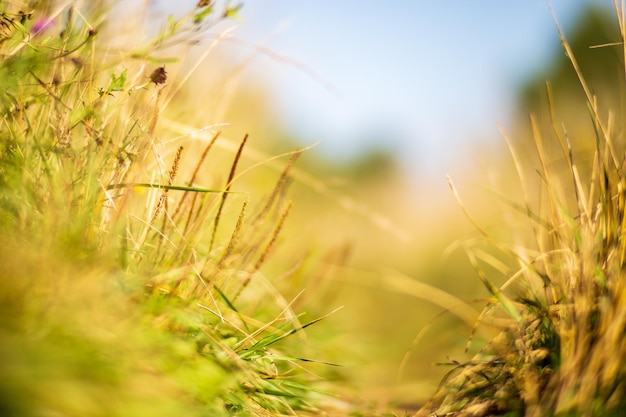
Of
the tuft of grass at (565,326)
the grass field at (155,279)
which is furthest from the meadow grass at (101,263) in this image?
the tuft of grass at (565,326)

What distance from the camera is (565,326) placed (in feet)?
3.75

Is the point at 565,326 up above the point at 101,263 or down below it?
below

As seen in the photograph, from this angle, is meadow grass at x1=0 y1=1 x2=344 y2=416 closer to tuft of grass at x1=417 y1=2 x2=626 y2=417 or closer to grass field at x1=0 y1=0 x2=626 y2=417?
grass field at x1=0 y1=0 x2=626 y2=417

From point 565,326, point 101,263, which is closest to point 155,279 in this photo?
point 101,263

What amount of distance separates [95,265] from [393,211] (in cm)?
692

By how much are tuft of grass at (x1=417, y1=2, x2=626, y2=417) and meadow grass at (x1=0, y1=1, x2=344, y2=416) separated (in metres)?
0.41

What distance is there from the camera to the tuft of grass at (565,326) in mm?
1018

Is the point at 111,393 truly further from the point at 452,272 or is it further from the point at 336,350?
the point at 452,272

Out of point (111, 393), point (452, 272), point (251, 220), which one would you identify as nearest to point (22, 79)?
point (251, 220)

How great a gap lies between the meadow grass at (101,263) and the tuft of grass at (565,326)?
408 millimetres

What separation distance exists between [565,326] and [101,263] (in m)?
0.96

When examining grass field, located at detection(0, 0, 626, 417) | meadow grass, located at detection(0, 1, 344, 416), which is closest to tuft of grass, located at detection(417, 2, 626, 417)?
grass field, located at detection(0, 0, 626, 417)

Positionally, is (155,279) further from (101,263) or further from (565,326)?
(565,326)

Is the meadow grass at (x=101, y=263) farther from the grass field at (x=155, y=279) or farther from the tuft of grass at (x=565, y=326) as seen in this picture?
the tuft of grass at (x=565, y=326)
